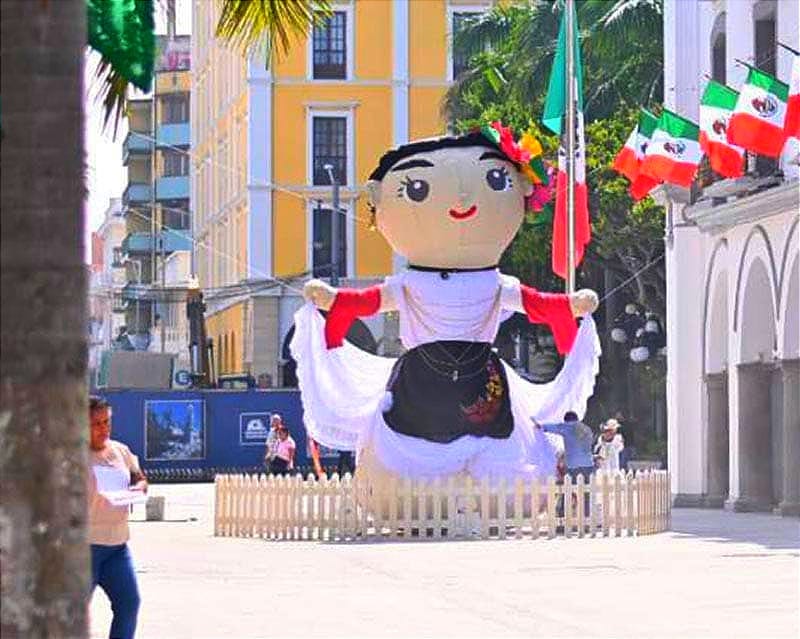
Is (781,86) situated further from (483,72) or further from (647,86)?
(483,72)

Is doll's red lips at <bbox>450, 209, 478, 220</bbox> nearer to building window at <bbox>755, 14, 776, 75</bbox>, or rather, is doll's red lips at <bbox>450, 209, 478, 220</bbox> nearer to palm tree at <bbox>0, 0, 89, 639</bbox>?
building window at <bbox>755, 14, 776, 75</bbox>

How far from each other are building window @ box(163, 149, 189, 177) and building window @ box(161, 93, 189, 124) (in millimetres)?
2375

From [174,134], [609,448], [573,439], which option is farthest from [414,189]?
[174,134]

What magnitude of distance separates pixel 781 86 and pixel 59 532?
2362cm

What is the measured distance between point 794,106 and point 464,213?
5.16 m

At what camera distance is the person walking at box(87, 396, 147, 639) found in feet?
43.6

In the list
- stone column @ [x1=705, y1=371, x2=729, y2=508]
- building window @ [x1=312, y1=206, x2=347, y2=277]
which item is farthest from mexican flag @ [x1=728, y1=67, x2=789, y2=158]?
building window @ [x1=312, y1=206, x2=347, y2=277]

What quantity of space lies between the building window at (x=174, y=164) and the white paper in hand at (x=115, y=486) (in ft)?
326

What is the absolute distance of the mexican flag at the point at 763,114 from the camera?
103 feet

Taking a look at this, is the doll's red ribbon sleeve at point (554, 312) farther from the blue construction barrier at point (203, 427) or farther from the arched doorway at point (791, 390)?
the blue construction barrier at point (203, 427)

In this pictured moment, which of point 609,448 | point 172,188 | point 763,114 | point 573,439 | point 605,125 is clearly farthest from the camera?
point 172,188

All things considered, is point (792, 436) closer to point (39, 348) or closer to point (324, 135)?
point (39, 348)

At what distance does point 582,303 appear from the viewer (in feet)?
89.7

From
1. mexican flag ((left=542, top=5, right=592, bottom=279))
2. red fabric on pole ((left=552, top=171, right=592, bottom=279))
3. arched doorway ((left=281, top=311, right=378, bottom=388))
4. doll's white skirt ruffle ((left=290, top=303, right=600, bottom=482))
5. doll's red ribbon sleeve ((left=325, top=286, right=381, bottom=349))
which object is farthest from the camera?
arched doorway ((left=281, top=311, right=378, bottom=388))
